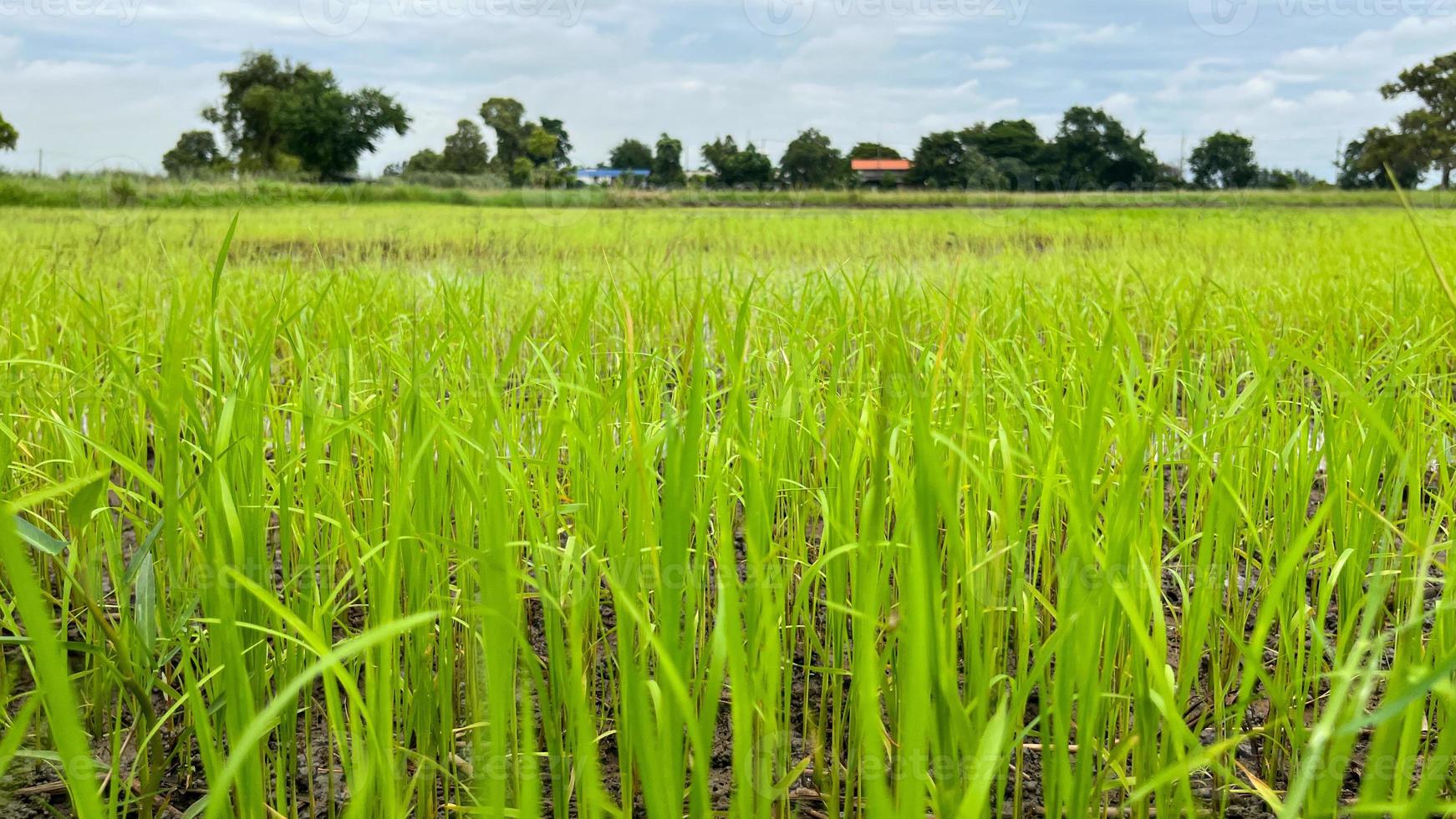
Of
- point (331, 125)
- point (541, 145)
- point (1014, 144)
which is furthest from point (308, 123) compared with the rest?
point (1014, 144)

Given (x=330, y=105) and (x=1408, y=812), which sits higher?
(x=330, y=105)

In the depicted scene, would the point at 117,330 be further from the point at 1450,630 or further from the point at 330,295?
the point at 1450,630

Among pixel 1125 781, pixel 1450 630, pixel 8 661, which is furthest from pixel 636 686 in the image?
pixel 8 661

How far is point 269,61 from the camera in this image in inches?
1495

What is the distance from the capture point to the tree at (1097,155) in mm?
27656

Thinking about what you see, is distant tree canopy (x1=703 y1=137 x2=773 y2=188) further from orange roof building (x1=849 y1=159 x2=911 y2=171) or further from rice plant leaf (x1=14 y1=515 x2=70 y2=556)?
rice plant leaf (x1=14 y1=515 x2=70 y2=556)

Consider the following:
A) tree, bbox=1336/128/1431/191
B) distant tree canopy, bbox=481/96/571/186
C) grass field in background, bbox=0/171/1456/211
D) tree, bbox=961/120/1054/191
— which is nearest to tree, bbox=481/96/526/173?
distant tree canopy, bbox=481/96/571/186

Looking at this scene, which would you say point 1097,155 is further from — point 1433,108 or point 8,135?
point 8,135

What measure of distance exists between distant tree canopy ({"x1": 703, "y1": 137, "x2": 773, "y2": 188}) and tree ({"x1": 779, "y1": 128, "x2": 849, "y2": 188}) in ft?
2.17

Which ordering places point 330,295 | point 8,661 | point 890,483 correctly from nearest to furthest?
point 890,483, point 8,661, point 330,295

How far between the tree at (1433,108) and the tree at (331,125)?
34.5 meters

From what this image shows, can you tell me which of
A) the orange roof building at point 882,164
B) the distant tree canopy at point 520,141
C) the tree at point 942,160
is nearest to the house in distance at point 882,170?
the orange roof building at point 882,164

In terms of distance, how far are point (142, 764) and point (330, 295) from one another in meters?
1.83

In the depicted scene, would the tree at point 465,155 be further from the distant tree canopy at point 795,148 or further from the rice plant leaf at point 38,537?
the rice plant leaf at point 38,537
